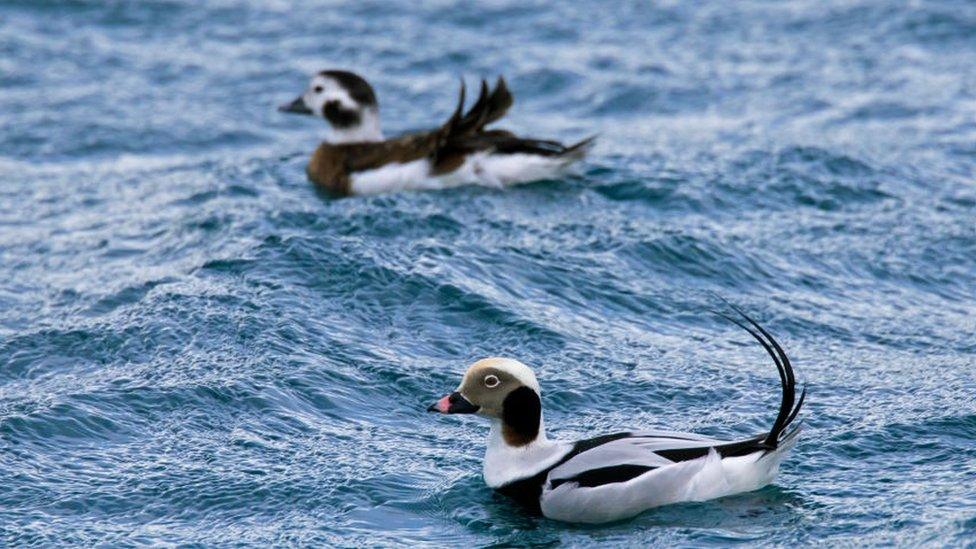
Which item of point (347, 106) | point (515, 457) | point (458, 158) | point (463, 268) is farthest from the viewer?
point (347, 106)

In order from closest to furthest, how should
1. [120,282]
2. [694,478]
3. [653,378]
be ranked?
[694,478] → [653,378] → [120,282]

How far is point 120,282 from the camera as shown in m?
11.5

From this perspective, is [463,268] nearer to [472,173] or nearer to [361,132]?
[472,173]

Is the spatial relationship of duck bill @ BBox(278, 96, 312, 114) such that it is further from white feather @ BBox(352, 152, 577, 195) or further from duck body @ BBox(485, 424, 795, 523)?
duck body @ BBox(485, 424, 795, 523)

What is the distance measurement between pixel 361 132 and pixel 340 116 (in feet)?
0.74

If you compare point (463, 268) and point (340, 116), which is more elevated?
point (340, 116)

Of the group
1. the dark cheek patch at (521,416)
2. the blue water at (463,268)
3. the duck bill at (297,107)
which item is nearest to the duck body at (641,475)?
the blue water at (463,268)

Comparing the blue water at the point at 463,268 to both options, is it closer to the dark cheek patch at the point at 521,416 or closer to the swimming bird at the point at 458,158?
the swimming bird at the point at 458,158

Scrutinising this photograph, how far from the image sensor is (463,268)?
38.0ft

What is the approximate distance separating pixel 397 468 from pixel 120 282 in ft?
12.6

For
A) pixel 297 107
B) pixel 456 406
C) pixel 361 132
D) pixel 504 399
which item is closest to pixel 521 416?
pixel 504 399

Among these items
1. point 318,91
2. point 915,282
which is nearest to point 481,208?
point 318,91

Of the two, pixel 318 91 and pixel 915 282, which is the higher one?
pixel 318 91

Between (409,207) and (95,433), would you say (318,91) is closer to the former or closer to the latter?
→ (409,207)
